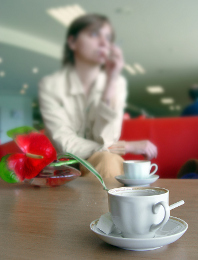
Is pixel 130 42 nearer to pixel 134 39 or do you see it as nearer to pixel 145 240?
pixel 134 39

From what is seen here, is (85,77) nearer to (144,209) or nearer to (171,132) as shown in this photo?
(171,132)

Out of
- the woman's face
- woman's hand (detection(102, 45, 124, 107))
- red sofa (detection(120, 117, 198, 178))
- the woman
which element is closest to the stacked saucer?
the woman

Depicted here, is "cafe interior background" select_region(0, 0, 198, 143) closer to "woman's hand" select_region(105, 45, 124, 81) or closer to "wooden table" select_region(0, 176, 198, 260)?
"woman's hand" select_region(105, 45, 124, 81)

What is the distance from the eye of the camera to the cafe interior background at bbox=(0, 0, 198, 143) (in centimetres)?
284

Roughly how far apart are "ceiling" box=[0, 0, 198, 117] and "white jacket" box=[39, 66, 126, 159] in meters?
0.95

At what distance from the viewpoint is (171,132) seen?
1.46 metres

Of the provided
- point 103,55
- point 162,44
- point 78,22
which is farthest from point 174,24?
point 103,55

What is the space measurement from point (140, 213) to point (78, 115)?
1.12 m

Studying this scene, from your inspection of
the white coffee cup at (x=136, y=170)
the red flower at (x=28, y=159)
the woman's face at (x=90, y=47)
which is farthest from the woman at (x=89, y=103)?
the red flower at (x=28, y=159)

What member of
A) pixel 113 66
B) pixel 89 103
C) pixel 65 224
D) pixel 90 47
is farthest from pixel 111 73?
pixel 65 224

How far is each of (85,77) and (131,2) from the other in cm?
182

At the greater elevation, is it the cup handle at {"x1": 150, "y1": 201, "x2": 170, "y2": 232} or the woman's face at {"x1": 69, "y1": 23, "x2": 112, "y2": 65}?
the woman's face at {"x1": 69, "y1": 23, "x2": 112, "y2": 65}

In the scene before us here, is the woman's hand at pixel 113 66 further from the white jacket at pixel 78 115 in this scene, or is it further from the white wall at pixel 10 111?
the white wall at pixel 10 111

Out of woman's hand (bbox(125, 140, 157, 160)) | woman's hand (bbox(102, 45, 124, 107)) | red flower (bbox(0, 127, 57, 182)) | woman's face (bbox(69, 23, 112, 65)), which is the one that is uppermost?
woman's face (bbox(69, 23, 112, 65))
